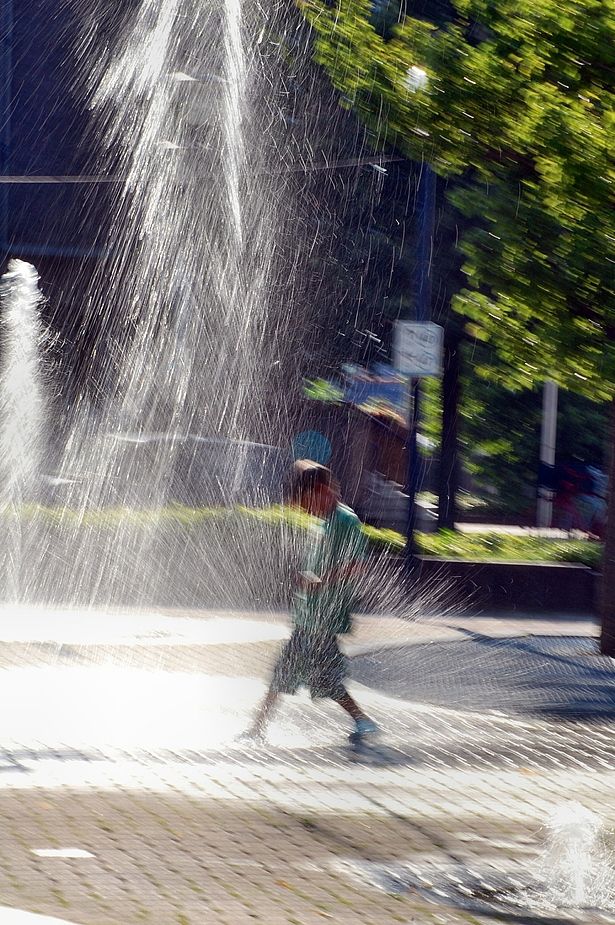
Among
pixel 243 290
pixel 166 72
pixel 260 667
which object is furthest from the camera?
pixel 243 290

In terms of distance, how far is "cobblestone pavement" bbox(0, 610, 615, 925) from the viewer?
16.2 feet

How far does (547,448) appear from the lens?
20.4 m

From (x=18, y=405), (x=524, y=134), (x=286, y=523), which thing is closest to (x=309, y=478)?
(x=524, y=134)

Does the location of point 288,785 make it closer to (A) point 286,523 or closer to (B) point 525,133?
(B) point 525,133

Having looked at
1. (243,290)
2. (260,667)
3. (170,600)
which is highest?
(260,667)

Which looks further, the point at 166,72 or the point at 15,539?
the point at 166,72

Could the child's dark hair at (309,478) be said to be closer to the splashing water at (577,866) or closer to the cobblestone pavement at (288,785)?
the cobblestone pavement at (288,785)

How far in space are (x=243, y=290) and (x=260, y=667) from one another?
15.1 metres

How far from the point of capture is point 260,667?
1031 cm

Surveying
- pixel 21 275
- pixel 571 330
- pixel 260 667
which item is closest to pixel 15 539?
pixel 260 667

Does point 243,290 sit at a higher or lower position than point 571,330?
lower

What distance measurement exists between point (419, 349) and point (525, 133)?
793 centimetres

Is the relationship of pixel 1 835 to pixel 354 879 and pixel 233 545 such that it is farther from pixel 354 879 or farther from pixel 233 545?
pixel 233 545

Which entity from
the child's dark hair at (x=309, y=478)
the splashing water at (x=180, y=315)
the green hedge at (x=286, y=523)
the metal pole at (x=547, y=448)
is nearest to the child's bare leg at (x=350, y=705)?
the child's dark hair at (x=309, y=478)
